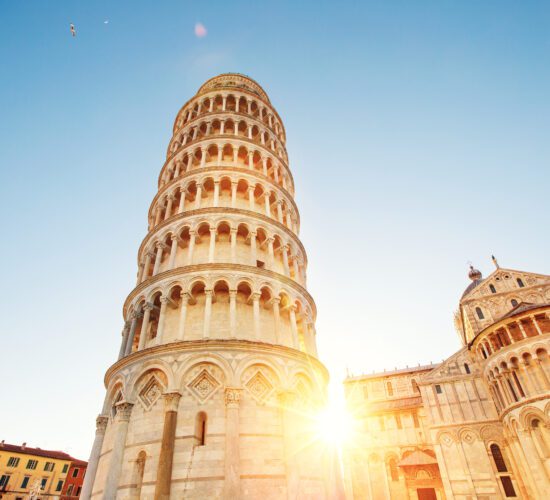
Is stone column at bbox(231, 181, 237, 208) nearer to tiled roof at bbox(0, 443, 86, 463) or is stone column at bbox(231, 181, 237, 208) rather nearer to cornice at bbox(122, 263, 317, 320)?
cornice at bbox(122, 263, 317, 320)

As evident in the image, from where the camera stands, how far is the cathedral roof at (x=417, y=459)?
32094mm

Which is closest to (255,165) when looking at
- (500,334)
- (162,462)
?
(162,462)

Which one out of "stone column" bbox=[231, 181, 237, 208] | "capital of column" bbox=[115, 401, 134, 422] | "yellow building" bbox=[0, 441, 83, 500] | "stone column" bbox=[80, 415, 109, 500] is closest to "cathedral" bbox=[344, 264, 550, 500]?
"stone column" bbox=[231, 181, 237, 208]

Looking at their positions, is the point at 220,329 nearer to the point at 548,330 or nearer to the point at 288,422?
the point at 288,422

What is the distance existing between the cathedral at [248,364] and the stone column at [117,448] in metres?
0.06

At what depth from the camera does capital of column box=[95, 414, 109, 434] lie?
14.1 metres

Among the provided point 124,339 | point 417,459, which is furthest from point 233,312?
point 417,459

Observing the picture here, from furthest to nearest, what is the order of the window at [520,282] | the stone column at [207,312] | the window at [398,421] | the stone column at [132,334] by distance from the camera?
the window at [398,421]
the window at [520,282]
the stone column at [132,334]
the stone column at [207,312]

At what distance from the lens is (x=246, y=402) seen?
12781 mm

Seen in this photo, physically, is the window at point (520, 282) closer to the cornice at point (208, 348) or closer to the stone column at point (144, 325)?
the cornice at point (208, 348)

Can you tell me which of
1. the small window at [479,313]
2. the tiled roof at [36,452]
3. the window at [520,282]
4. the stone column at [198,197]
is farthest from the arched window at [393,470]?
the tiled roof at [36,452]

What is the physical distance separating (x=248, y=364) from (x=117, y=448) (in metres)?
5.28

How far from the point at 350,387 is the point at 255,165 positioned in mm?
32607

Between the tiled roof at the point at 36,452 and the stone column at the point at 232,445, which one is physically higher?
the tiled roof at the point at 36,452
